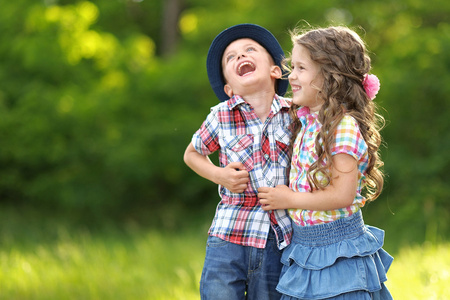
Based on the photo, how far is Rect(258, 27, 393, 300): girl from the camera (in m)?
1.99

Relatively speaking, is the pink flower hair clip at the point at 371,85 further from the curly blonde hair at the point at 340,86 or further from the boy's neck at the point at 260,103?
the boy's neck at the point at 260,103

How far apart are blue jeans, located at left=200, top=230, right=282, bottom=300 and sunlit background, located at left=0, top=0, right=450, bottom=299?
11.4 ft

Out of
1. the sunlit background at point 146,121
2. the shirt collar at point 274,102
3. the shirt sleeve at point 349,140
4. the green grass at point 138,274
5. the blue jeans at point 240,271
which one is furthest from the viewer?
the sunlit background at point 146,121

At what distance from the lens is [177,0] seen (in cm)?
1154

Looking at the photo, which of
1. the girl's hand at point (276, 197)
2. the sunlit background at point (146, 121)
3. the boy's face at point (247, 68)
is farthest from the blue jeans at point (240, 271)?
the sunlit background at point (146, 121)

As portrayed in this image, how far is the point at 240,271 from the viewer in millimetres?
2211

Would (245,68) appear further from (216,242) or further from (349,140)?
(216,242)

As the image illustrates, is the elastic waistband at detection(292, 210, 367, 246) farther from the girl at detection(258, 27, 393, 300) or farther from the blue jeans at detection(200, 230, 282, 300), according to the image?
the blue jeans at detection(200, 230, 282, 300)

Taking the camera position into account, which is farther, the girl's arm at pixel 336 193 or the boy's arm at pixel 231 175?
the boy's arm at pixel 231 175

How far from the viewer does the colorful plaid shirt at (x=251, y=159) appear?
2.22m

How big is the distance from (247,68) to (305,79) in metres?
0.33

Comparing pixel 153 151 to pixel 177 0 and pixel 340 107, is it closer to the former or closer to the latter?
pixel 177 0

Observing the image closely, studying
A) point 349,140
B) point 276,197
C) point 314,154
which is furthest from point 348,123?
point 276,197

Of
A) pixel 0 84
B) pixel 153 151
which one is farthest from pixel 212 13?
pixel 0 84
